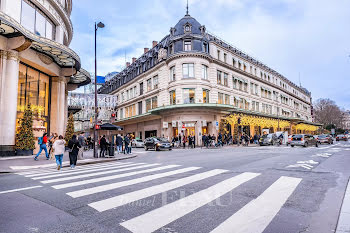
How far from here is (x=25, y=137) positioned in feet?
55.8

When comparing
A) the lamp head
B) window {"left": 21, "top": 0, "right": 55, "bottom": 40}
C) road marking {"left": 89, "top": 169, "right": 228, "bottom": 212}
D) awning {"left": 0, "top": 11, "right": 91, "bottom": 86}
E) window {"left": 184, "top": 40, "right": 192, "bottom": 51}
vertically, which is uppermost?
window {"left": 184, "top": 40, "right": 192, "bottom": 51}

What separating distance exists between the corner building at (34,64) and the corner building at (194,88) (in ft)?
42.1

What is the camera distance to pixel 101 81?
198ft

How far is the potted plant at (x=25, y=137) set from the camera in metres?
16.8

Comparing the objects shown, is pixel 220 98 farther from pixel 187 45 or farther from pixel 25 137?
pixel 25 137

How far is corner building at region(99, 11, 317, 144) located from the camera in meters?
32.5

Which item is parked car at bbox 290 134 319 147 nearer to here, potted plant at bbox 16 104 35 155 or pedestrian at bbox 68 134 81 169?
pedestrian at bbox 68 134 81 169

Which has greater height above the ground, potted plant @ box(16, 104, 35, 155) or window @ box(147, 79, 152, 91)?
window @ box(147, 79, 152, 91)

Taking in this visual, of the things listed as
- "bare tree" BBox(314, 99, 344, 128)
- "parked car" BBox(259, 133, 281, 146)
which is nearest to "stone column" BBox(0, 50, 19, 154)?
"parked car" BBox(259, 133, 281, 146)

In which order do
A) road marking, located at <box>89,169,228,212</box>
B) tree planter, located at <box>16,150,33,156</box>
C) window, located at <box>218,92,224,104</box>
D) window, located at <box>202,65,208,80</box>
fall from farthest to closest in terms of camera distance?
window, located at <box>218,92,224,104</box> < window, located at <box>202,65,208,80</box> < tree planter, located at <box>16,150,33,156</box> < road marking, located at <box>89,169,228,212</box>

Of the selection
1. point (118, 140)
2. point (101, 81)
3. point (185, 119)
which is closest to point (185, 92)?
point (185, 119)

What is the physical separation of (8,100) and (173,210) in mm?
A: 17308

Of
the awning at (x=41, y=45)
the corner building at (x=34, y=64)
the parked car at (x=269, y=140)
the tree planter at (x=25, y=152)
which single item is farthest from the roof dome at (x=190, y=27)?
the tree planter at (x=25, y=152)

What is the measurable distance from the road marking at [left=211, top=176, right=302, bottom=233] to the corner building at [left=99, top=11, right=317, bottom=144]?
24.8 meters
